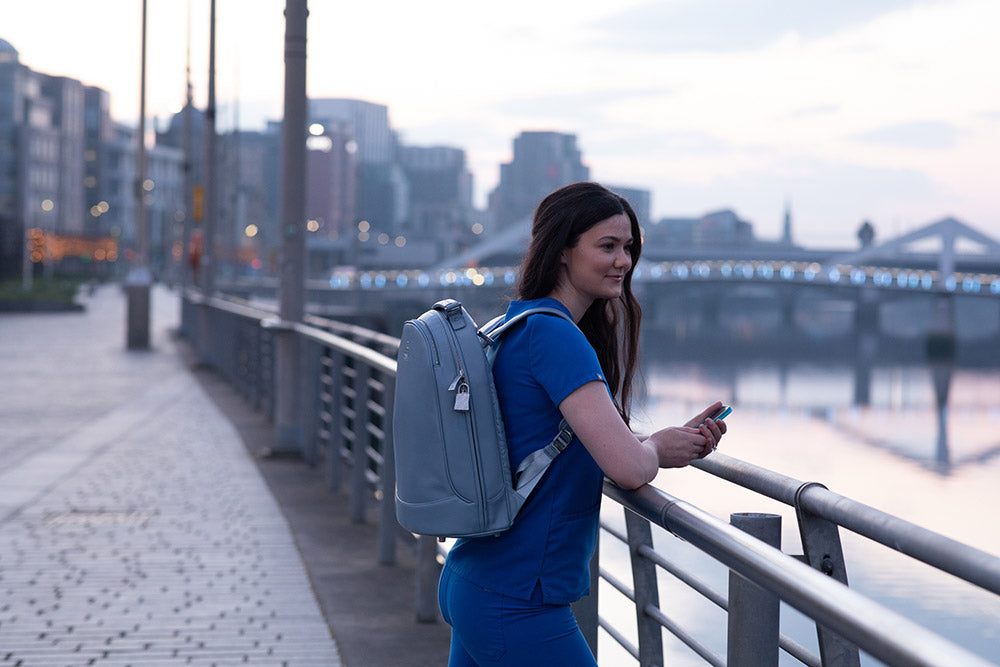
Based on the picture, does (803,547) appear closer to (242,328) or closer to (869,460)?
(242,328)

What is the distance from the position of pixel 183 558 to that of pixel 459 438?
4.31m

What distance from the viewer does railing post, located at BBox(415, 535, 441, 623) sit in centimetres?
492

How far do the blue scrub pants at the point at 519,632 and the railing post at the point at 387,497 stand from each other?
3.51 meters

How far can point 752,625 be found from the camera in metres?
2.03

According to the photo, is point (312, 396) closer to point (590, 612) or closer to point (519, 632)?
point (590, 612)

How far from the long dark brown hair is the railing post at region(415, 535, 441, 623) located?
2.63 m

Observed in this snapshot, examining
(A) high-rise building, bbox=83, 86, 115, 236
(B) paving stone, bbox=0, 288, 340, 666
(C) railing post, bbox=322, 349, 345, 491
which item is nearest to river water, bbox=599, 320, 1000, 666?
(B) paving stone, bbox=0, 288, 340, 666

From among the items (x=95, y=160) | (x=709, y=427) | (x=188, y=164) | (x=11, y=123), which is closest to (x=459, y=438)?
(x=709, y=427)

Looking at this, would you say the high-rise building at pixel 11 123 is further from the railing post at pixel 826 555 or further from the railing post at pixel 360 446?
the railing post at pixel 826 555

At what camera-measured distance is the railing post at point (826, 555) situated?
2148 mm

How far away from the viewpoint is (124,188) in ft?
473

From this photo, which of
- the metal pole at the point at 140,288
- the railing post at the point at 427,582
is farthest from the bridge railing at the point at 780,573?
the metal pole at the point at 140,288

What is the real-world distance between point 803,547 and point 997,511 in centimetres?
3404

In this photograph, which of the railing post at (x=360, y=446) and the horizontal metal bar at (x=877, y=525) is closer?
the horizontal metal bar at (x=877, y=525)
